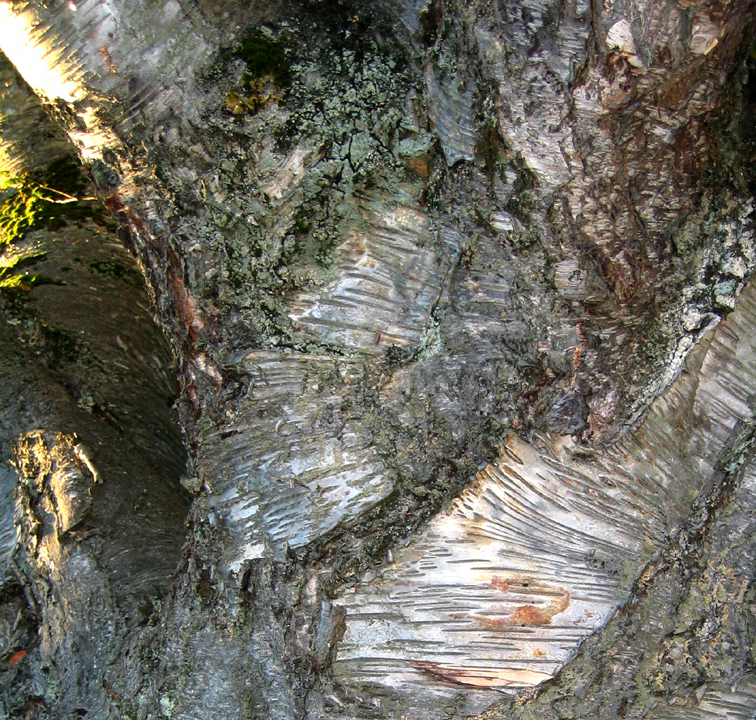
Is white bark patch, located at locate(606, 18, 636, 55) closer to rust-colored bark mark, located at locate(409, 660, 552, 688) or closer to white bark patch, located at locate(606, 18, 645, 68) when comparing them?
white bark patch, located at locate(606, 18, 645, 68)

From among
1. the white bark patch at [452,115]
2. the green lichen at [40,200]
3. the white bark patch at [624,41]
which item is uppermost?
the white bark patch at [624,41]

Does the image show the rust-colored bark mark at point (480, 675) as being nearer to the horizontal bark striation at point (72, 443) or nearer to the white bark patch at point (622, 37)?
the horizontal bark striation at point (72, 443)

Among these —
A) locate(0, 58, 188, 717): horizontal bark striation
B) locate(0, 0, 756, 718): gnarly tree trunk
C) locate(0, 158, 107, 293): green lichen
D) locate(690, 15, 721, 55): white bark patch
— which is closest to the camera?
locate(690, 15, 721, 55): white bark patch

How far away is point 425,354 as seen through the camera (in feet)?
3.28

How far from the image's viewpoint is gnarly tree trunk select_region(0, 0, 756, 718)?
0.93 m

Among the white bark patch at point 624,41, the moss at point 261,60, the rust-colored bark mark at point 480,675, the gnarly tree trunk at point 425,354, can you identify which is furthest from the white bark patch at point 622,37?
the rust-colored bark mark at point 480,675

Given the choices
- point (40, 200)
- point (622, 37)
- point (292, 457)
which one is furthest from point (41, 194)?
point (622, 37)

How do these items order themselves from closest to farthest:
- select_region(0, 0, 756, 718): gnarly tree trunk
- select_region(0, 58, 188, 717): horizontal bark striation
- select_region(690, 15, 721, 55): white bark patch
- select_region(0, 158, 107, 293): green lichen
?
select_region(690, 15, 721, 55): white bark patch
select_region(0, 0, 756, 718): gnarly tree trunk
select_region(0, 58, 188, 717): horizontal bark striation
select_region(0, 158, 107, 293): green lichen

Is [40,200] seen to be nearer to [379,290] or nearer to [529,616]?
[379,290]

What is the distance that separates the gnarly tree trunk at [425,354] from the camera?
927 millimetres

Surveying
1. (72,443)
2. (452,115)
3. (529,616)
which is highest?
(452,115)

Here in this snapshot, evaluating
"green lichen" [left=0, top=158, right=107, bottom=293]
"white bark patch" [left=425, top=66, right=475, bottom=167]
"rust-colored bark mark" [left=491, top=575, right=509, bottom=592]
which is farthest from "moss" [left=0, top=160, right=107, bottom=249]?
"rust-colored bark mark" [left=491, top=575, right=509, bottom=592]

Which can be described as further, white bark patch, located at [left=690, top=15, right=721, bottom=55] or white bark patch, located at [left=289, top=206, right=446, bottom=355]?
white bark patch, located at [left=289, top=206, right=446, bottom=355]

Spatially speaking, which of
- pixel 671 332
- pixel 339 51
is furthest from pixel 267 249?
pixel 671 332
